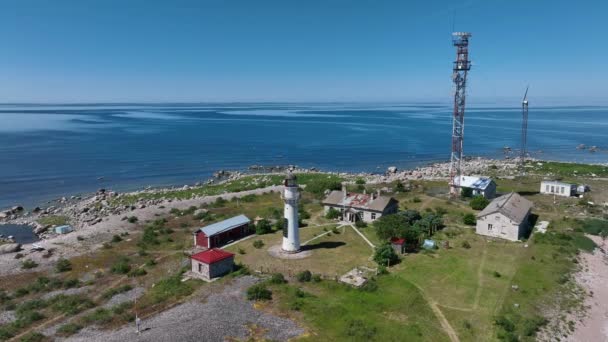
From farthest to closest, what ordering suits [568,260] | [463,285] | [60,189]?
[60,189], [568,260], [463,285]

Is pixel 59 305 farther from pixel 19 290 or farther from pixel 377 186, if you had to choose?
pixel 377 186

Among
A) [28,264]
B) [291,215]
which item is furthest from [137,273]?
[291,215]

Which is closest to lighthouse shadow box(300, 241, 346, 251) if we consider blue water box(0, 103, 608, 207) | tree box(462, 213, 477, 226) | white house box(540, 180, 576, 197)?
tree box(462, 213, 477, 226)

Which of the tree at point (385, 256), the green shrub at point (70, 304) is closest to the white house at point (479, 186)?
the tree at point (385, 256)

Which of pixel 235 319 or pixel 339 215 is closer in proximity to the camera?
pixel 235 319

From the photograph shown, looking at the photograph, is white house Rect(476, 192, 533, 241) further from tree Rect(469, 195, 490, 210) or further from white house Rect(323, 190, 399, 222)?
white house Rect(323, 190, 399, 222)

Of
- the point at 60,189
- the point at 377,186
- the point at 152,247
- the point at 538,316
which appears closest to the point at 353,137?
the point at 377,186
